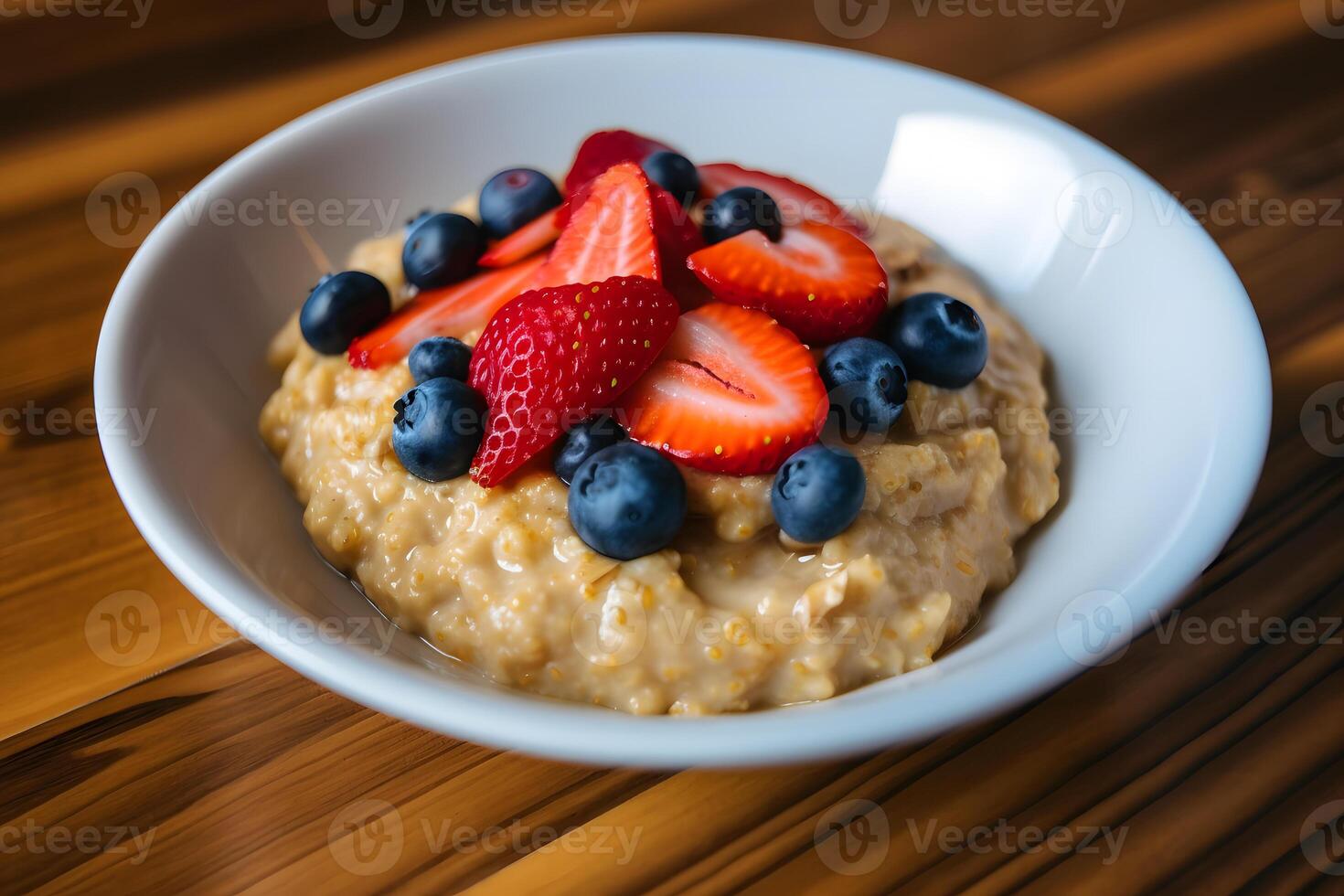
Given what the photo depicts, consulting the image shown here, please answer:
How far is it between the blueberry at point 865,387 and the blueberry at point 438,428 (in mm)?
575

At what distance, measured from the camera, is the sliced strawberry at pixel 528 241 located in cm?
218

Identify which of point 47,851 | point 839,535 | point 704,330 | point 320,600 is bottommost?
point 47,851

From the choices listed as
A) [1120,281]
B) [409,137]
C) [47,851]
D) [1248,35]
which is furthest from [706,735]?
[1248,35]

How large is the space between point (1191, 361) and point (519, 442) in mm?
1168

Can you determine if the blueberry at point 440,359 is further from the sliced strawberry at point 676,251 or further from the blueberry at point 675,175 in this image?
the blueberry at point 675,175

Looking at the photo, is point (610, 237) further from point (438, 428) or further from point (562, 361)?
point (438, 428)

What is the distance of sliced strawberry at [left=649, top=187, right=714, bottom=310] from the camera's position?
2.04 metres

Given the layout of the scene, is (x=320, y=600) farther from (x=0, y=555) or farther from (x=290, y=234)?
(x=290, y=234)

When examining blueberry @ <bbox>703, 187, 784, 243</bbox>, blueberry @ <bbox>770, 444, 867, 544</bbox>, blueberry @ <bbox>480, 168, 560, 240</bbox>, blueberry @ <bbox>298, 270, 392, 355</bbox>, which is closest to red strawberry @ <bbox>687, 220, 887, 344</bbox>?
blueberry @ <bbox>703, 187, 784, 243</bbox>

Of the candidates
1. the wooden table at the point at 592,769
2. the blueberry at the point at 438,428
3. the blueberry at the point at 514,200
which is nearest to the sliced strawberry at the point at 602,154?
the blueberry at the point at 514,200

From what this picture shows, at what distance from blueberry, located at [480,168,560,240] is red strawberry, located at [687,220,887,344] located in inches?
17.3

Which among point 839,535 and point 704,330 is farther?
point 704,330

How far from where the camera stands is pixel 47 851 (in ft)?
5.44

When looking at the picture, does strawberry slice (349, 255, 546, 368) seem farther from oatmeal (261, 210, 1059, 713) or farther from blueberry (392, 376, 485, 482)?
blueberry (392, 376, 485, 482)
